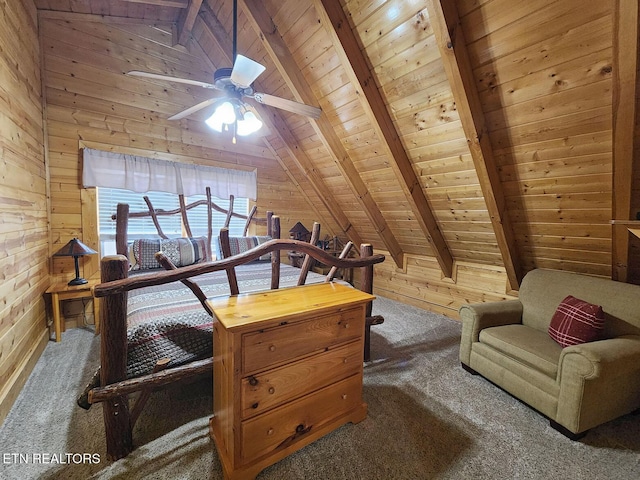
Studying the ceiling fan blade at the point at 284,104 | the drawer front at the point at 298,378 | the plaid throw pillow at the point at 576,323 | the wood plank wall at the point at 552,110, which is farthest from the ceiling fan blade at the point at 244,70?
the plaid throw pillow at the point at 576,323

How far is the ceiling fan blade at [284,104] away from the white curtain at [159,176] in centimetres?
201

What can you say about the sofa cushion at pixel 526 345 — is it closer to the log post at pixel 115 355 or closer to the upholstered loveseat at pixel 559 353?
the upholstered loveseat at pixel 559 353

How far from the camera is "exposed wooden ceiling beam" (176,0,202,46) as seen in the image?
2869 millimetres

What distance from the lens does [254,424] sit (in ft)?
4.26

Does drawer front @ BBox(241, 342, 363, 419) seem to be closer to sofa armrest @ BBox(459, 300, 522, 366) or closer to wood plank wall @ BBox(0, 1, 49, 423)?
sofa armrest @ BBox(459, 300, 522, 366)

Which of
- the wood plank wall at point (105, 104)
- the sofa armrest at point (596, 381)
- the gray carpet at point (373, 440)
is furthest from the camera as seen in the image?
the wood plank wall at point (105, 104)

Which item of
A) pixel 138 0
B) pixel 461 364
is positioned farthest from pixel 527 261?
pixel 138 0

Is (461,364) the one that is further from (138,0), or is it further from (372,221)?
(138,0)

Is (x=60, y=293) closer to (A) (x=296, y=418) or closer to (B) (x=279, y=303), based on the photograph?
(B) (x=279, y=303)

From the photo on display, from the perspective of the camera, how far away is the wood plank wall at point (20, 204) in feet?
5.91

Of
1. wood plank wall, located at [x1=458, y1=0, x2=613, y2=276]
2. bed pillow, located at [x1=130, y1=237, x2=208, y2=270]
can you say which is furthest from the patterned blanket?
wood plank wall, located at [x1=458, y1=0, x2=613, y2=276]

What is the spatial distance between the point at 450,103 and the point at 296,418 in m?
2.45

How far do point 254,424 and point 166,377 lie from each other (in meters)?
0.58

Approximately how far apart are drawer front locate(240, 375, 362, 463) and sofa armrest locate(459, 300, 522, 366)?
115cm
